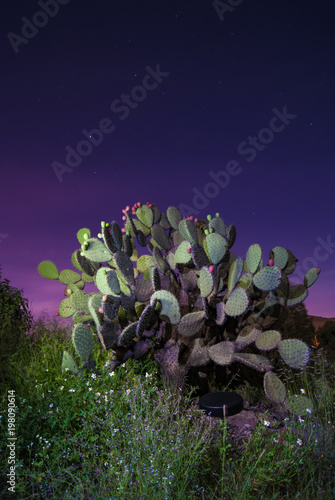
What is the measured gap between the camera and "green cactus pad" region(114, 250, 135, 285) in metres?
5.44

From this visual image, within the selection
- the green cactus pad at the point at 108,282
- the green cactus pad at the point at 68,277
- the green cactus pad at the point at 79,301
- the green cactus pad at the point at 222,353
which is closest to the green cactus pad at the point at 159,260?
the green cactus pad at the point at 108,282

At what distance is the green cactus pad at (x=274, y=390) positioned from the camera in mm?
4762

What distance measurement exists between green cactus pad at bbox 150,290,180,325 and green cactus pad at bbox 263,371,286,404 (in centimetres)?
120

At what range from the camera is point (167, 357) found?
5.55m

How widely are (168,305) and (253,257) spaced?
1211mm

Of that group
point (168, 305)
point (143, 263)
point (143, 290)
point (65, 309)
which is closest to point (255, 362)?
point (168, 305)

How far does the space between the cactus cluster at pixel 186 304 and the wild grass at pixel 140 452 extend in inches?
20.9

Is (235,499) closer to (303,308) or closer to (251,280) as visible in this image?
(251,280)

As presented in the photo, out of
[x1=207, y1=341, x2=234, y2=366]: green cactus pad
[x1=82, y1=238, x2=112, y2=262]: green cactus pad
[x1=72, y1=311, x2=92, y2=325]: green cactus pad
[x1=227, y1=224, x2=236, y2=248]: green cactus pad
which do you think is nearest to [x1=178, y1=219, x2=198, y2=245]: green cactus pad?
[x1=227, y1=224, x2=236, y2=248]: green cactus pad

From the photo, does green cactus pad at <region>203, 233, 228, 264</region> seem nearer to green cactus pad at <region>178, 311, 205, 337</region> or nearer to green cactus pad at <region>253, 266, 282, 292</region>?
green cactus pad at <region>253, 266, 282, 292</region>

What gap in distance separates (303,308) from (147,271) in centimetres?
288

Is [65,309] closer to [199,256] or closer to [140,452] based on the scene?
[199,256]

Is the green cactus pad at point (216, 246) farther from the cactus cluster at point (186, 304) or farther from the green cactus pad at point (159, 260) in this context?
the green cactus pad at point (159, 260)

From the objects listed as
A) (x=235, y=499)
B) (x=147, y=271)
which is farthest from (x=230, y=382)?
(x=235, y=499)
